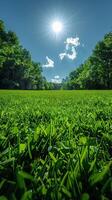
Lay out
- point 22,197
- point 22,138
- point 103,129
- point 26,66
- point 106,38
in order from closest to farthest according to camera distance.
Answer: point 22,197, point 22,138, point 103,129, point 106,38, point 26,66

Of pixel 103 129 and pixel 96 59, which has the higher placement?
pixel 96 59

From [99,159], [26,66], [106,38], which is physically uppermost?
[106,38]

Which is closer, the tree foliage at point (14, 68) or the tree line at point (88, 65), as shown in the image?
the tree foliage at point (14, 68)

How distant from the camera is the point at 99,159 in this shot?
1471 millimetres

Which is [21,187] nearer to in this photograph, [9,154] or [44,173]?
[44,173]

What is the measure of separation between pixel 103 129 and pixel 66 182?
1290 mm

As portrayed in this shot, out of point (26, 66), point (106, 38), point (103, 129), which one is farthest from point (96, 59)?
point (103, 129)

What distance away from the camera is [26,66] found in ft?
240

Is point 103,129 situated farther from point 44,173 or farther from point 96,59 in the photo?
point 96,59

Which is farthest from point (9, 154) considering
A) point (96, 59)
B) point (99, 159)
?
point (96, 59)

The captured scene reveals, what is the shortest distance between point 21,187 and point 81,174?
0.94 feet

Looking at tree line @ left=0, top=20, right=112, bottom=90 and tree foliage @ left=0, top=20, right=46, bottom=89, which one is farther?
tree line @ left=0, top=20, right=112, bottom=90

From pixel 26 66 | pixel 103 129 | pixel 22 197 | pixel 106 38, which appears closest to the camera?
pixel 22 197

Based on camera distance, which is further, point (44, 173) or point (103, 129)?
point (103, 129)
